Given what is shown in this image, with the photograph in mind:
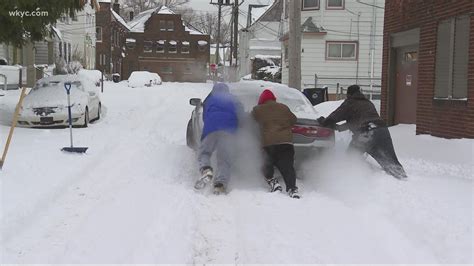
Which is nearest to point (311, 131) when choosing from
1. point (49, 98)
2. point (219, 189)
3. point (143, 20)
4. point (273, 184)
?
point (273, 184)

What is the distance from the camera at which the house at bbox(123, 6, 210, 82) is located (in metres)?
73.2

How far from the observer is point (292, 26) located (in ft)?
51.3

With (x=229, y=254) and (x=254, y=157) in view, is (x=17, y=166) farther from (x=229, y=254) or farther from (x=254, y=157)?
(x=229, y=254)

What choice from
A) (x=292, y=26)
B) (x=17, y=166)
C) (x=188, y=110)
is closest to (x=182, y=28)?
(x=188, y=110)

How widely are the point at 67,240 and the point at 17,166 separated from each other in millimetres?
3385

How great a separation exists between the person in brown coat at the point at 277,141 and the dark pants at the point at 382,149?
3.84 feet

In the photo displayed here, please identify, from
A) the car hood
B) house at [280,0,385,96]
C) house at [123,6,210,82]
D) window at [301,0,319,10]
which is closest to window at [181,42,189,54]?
house at [123,6,210,82]

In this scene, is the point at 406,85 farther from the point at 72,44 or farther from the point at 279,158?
the point at 72,44

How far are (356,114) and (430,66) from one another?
4.34 meters

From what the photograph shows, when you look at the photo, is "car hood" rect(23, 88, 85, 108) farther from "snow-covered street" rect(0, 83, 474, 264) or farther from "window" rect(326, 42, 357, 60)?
"window" rect(326, 42, 357, 60)

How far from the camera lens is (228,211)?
6.82 meters

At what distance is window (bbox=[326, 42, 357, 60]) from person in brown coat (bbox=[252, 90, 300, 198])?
67.7ft

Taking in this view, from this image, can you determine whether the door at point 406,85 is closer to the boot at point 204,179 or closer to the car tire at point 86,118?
the boot at point 204,179

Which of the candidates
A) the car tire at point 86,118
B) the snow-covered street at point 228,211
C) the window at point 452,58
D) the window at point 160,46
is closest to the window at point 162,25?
the window at point 160,46
